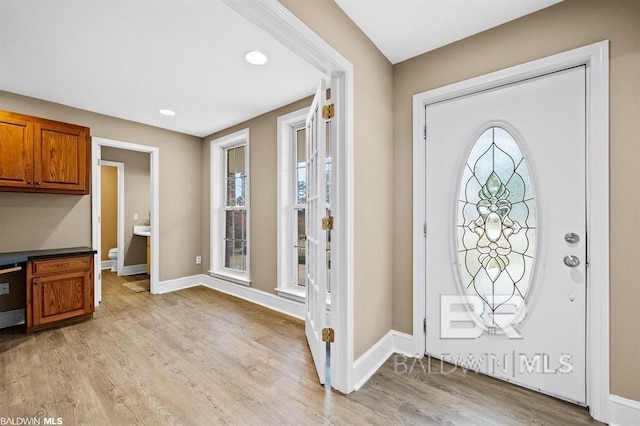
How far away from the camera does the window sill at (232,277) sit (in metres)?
3.80

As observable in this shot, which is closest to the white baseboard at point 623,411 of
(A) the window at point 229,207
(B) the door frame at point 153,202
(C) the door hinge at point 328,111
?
(C) the door hinge at point 328,111

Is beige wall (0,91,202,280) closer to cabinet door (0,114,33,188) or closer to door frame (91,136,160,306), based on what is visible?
door frame (91,136,160,306)

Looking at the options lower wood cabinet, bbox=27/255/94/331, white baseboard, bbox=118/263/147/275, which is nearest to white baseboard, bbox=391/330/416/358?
lower wood cabinet, bbox=27/255/94/331

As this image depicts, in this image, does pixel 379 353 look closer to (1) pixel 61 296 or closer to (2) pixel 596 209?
(2) pixel 596 209

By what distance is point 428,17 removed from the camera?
1817mm

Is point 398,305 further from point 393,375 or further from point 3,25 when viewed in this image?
point 3,25

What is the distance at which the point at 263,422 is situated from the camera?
1.55 meters

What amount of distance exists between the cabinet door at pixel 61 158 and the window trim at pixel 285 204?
226cm

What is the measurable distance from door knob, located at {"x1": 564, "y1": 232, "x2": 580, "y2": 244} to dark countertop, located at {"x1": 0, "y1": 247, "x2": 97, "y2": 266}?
4250 mm

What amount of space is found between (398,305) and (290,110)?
2.43 metres

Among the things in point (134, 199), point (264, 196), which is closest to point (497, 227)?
point (264, 196)

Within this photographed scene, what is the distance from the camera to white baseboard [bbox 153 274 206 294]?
13.5 ft

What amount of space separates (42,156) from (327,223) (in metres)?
3.23

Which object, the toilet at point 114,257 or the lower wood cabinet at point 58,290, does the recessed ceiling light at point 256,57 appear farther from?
the toilet at point 114,257
